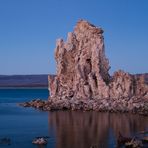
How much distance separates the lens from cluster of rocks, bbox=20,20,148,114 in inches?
3120

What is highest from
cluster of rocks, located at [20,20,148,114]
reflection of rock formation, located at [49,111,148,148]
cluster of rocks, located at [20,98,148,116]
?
cluster of rocks, located at [20,20,148,114]

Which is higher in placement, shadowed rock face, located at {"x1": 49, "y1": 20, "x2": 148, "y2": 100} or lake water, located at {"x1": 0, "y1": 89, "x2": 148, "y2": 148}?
shadowed rock face, located at {"x1": 49, "y1": 20, "x2": 148, "y2": 100}

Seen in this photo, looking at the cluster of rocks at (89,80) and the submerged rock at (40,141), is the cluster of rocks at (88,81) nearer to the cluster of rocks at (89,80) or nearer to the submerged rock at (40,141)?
the cluster of rocks at (89,80)

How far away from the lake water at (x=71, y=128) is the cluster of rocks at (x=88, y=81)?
6201 mm

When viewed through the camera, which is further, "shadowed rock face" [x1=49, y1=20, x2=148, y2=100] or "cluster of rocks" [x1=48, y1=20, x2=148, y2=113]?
"shadowed rock face" [x1=49, y1=20, x2=148, y2=100]

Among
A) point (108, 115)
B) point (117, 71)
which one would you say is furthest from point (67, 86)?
point (108, 115)

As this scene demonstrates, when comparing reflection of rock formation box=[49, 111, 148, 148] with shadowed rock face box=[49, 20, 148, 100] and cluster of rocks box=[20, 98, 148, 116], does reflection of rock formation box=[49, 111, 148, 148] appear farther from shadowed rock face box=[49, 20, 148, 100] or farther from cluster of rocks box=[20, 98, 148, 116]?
shadowed rock face box=[49, 20, 148, 100]

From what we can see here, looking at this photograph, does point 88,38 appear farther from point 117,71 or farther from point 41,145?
point 41,145

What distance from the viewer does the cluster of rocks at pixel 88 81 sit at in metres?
79.2

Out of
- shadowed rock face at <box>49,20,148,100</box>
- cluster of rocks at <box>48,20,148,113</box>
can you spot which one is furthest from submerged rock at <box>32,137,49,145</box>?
shadowed rock face at <box>49,20,148,100</box>

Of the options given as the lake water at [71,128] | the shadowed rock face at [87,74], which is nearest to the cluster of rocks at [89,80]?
the shadowed rock face at [87,74]

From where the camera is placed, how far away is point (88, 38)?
9081 centimetres

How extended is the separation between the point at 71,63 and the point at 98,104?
15738 millimetres

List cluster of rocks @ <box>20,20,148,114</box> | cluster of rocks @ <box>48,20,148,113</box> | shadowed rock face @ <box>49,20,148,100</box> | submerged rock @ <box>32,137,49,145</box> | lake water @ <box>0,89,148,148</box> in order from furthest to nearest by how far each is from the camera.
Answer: shadowed rock face @ <box>49,20,148,100</box> → cluster of rocks @ <box>48,20,148,113</box> → cluster of rocks @ <box>20,20,148,114</box> → lake water @ <box>0,89,148,148</box> → submerged rock @ <box>32,137,49,145</box>
